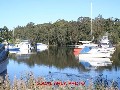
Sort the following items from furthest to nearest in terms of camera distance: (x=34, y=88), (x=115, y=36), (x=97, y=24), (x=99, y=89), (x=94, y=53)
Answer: (x=97, y=24)
(x=115, y=36)
(x=94, y=53)
(x=99, y=89)
(x=34, y=88)

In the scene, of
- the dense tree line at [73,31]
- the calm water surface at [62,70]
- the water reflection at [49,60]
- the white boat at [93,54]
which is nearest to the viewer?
the calm water surface at [62,70]

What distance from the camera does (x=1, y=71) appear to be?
42844mm

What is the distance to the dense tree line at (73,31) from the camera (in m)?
132

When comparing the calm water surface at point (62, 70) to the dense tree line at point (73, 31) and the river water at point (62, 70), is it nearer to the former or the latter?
the river water at point (62, 70)

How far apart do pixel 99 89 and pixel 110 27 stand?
400 feet

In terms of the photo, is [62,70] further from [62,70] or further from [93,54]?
[93,54]

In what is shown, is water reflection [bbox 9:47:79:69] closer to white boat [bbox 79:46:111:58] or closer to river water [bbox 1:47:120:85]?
river water [bbox 1:47:120:85]

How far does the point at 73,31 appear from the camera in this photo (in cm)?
13812

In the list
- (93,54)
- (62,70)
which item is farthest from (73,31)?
(62,70)

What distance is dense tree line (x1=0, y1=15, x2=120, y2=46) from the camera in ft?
432

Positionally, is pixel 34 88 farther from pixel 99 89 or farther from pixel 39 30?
pixel 39 30

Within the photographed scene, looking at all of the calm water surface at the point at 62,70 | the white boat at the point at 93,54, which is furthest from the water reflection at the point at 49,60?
the white boat at the point at 93,54

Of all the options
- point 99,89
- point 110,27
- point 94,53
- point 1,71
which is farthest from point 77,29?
point 99,89

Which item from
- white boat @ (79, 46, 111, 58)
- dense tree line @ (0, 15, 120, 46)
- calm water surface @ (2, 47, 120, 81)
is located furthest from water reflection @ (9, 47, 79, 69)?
dense tree line @ (0, 15, 120, 46)
